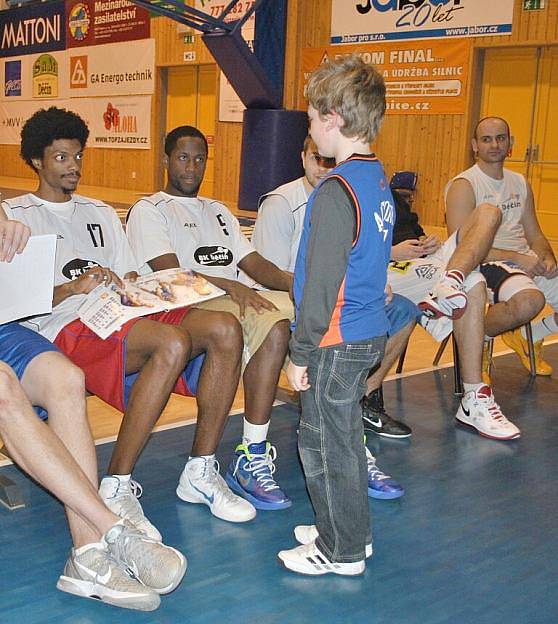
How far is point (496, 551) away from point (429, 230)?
316 inches

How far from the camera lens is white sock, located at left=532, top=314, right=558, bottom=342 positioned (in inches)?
163

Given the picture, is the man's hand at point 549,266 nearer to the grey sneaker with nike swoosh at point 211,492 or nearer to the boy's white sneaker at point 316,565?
the grey sneaker with nike swoosh at point 211,492

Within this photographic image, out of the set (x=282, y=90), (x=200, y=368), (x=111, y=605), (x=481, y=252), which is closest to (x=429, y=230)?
(x=282, y=90)

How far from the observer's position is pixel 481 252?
11.2 feet

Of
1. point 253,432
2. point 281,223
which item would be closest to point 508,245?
point 281,223

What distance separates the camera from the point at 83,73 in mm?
15016

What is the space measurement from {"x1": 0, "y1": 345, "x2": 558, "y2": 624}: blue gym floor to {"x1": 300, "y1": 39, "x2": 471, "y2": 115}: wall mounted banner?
7.11 meters

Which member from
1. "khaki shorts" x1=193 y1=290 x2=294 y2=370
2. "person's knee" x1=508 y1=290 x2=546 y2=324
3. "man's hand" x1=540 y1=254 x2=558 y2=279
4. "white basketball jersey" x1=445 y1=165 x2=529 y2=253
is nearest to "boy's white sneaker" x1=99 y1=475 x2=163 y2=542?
"khaki shorts" x1=193 y1=290 x2=294 y2=370

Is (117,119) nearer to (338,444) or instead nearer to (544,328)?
(544,328)

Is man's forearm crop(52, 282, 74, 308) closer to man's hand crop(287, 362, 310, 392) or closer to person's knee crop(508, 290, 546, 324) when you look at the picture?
man's hand crop(287, 362, 310, 392)

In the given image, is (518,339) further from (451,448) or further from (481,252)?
(451,448)

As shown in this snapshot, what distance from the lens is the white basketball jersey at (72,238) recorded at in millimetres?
2471

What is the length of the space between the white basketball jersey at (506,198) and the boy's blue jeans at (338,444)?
2.17 m

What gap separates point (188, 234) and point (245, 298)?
30 cm
